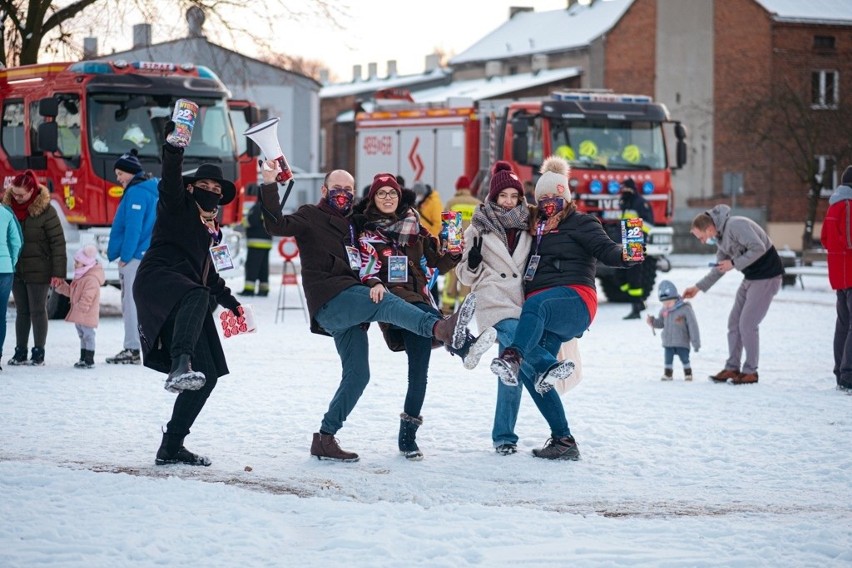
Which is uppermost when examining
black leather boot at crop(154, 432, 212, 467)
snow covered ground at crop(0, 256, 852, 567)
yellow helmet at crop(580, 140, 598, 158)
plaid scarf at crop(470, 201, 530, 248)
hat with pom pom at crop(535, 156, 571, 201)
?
yellow helmet at crop(580, 140, 598, 158)

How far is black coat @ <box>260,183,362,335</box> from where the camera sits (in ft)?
26.3

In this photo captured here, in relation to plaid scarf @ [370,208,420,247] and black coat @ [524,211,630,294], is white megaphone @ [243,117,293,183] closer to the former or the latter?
plaid scarf @ [370,208,420,247]

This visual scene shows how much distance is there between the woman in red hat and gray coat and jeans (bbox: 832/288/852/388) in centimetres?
616

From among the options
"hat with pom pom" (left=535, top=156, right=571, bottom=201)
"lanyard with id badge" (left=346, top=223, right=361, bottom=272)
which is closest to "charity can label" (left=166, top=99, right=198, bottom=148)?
"lanyard with id badge" (left=346, top=223, right=361, bottom=272)

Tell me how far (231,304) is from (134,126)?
10.9m

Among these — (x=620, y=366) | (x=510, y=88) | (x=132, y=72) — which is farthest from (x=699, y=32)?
(x=620, y=366)

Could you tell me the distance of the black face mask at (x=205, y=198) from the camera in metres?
7.82

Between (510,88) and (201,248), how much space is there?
4753 centimetres

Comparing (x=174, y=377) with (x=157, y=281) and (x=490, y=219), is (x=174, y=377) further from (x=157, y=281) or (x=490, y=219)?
(x=490, y=219)

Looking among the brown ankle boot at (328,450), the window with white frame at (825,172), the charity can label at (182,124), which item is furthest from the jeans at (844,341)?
the window with white frame at (825,172)

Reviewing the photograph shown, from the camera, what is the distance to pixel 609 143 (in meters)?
21.4

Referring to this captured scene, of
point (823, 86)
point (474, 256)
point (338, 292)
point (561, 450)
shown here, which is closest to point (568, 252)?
point (474, 256)

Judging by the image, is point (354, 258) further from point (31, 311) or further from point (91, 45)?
point (91, 45)

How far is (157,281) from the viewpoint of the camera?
302 inches
